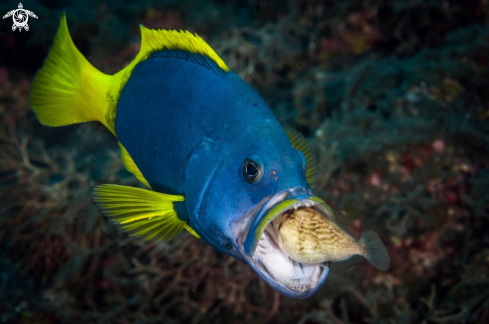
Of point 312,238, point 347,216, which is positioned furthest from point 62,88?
point 347,216

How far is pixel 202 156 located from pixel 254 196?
0.40 m

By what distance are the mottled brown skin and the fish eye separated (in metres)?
0.21

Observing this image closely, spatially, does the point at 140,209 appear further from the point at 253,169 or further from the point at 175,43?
the point at 175,43

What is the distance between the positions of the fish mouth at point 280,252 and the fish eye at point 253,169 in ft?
0.40

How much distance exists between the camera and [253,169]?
1.42 meters

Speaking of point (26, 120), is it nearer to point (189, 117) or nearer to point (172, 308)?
point (172, 308)

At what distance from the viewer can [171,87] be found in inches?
73.4

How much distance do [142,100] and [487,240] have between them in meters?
3.85

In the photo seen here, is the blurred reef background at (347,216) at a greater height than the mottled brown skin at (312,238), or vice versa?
the mottled brown skin at (312,238)

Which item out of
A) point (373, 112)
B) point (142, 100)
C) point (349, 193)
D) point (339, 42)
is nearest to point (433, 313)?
point (349, 193)

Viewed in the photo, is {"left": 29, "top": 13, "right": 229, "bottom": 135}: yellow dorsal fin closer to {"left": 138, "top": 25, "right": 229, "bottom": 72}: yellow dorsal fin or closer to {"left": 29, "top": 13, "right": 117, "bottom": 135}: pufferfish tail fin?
{"left": 29, "top": 13, "right": 117, "bottom": 135}: pufferfish tail fin

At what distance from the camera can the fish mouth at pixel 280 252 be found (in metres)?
1.26

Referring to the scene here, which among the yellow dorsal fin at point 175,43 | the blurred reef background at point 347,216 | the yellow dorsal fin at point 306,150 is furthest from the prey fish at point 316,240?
the blurred reef background at point 347,216

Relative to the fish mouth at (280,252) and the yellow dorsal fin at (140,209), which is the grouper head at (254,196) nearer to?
the fish mouth at (280,252)
